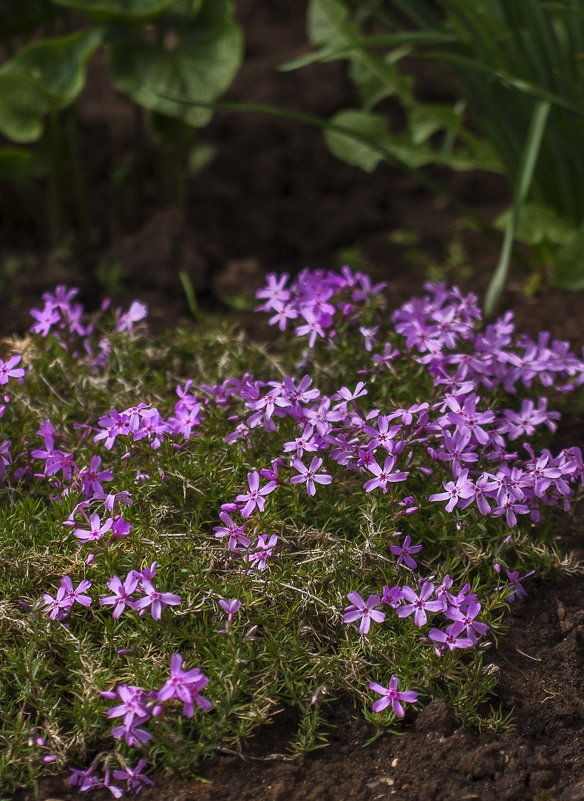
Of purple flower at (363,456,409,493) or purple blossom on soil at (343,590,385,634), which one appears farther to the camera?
purple flower at (363,456,409,493)

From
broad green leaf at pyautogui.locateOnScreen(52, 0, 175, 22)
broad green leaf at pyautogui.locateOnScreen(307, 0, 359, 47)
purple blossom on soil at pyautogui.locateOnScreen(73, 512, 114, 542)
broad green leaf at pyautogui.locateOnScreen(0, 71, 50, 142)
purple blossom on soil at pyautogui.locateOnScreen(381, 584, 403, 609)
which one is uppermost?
broad green leaf at pyautogui.locateOnScreen(52, 0, 175, 22)

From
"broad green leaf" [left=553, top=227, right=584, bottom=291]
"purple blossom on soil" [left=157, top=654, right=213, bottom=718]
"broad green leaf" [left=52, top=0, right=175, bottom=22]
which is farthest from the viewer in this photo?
"broad green leaf" [left=553, top=227, right=584, bottom=291]

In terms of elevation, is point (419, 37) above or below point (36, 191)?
above

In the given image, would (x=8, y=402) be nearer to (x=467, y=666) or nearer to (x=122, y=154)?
(x=467, y=666)

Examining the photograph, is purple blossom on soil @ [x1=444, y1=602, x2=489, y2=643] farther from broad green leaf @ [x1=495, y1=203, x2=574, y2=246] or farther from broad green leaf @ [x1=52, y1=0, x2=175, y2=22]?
broad green leaf @ [x1=52, y1=0, x2=175, y2=22]

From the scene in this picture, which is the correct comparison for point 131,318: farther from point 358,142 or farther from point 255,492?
point 358,142

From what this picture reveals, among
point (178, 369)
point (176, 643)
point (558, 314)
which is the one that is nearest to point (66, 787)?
point (176, 643)

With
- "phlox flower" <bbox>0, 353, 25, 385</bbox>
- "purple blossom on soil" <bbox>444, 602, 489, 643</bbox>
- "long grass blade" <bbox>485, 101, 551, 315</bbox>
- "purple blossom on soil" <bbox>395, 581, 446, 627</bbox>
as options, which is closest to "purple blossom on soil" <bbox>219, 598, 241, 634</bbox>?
"purple blossom on soil" <bbox>395, 581, 446, 627</bbox>
